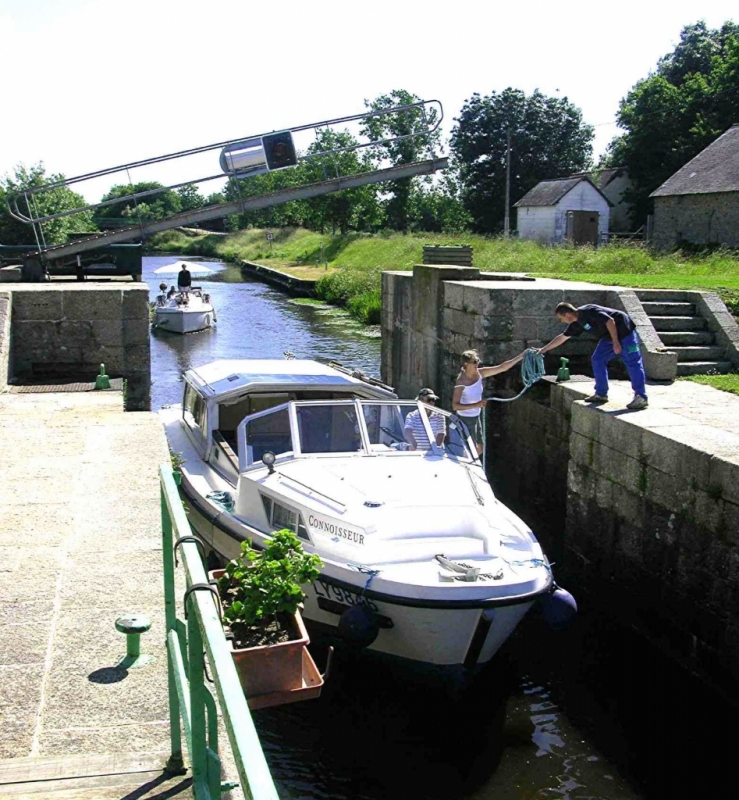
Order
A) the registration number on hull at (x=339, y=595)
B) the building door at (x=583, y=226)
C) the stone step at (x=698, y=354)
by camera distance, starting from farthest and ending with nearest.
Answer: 1. the building door at (x=583, y=226)
2. the stone step at (x=698, y=354)
3. the registration number on hull at (x=339, y=595)

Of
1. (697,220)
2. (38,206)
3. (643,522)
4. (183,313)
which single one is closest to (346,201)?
(697,220)

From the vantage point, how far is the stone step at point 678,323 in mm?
12625

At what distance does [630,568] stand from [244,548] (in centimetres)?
576

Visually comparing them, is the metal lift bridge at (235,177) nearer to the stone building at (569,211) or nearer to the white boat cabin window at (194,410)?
the white boat cabin window at (194,410)

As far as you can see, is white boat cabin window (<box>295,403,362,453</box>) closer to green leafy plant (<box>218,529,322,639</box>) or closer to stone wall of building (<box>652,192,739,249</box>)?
green leafy plant (<box>218,529,322,639</box>)

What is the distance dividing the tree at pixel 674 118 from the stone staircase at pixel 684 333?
116ft

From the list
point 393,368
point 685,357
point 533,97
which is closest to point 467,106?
point 533,97

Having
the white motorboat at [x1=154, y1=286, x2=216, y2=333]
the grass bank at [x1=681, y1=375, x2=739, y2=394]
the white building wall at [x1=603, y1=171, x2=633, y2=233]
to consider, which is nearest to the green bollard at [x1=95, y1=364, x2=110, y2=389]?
the grass bank at [x1=681, y1=375, x2=739, y2=394]

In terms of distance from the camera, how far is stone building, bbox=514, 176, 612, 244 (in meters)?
46.4

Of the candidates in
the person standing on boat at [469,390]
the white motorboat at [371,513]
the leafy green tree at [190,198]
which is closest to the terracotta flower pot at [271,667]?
the white motorboat at [371,513]

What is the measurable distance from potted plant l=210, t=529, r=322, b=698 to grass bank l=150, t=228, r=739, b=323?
1108 cm

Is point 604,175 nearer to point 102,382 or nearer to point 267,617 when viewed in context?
point 102,382

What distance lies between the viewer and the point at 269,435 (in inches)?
363

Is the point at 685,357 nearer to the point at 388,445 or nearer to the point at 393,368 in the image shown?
the point at 388,445
